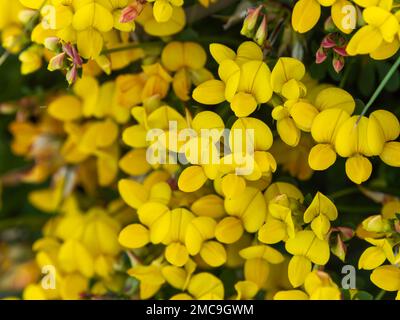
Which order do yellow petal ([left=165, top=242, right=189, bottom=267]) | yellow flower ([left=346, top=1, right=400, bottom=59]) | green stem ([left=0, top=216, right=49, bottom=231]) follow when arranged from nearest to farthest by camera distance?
yellow flower ([left=346, top=1, right=400, bottom=59]) → yellow petal ([left=165, top=242, right=189, bottom=267]) → green stem ([left=0, top=216, right=49, bottom=231])

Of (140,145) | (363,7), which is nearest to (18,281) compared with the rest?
(140,145)

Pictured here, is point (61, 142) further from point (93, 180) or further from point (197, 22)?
point (197, 22)

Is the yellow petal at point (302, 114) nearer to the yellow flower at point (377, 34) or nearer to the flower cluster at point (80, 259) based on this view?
the yellow flower at point (377, 34)

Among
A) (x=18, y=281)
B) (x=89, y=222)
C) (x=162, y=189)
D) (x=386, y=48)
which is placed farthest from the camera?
(x=18, y=281)

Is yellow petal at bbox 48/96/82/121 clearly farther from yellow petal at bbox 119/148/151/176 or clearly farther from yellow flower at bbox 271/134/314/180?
yellow flower at bbox 271/134/314/180

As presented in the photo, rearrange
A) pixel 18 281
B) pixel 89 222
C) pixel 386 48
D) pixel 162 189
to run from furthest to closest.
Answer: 1. pixel 18 281
2. pixel 89 222
3. pixel 162 189
4. pixel 386 48

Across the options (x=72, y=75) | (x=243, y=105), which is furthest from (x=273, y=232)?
(x=72, y=75)

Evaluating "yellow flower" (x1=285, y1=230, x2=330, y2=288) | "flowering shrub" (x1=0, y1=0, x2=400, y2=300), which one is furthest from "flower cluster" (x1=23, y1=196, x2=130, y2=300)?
"yellow flower" (x1=285, y1=230, x2=330, y2=288)

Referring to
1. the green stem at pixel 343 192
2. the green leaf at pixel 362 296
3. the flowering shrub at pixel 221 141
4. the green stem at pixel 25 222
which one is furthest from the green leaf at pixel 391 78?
the green stem at pixel 25 222
